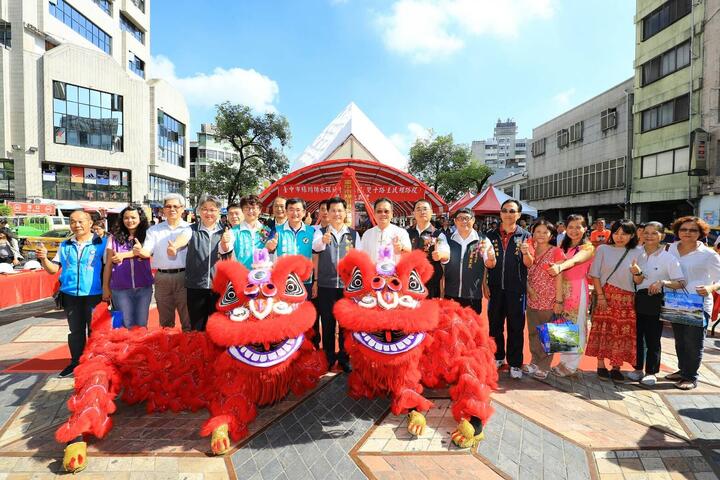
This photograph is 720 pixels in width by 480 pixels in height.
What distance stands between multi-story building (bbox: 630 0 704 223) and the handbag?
612 inches

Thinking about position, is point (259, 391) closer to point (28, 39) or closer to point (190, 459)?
point (190, 459)

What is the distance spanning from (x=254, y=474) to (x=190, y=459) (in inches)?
18.2

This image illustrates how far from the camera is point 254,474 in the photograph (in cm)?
229

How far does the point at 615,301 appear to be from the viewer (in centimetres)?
367

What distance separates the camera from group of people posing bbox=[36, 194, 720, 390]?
346 cm

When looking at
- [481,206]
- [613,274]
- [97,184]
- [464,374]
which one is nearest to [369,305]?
[464,374]

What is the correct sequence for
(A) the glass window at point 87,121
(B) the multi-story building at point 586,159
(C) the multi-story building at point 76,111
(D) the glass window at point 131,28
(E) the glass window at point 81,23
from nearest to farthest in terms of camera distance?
(B) the multi-story building at point 586,159 < (C) the multi-story building at point 76,111 < (A) the glass window at point 87,121 < (E) the glass window at point 81,23 < (D) the glass window at point 131,28

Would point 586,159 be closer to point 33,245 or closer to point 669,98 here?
point 669,98

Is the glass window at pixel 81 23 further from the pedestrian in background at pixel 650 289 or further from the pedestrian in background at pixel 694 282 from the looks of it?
the pedestrian in background at pixel 694 282

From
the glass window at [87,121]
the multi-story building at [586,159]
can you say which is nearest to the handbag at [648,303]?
the multi-story building at [586,159]

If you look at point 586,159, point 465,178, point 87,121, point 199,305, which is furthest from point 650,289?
point 87,121

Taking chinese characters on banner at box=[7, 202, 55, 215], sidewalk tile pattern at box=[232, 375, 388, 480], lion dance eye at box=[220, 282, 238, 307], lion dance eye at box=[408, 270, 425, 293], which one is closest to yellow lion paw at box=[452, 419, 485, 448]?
sidewalk tile pattern at box=[232, 375, 388, 480]

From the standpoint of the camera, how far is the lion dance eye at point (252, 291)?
2.51 meters

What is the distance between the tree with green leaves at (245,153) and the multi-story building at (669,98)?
17293 millimetres
